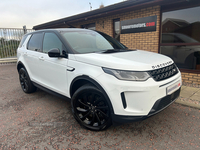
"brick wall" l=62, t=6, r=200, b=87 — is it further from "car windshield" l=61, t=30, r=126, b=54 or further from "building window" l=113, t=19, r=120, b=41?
"car windshield" l=61, t=30, r=126, b=54

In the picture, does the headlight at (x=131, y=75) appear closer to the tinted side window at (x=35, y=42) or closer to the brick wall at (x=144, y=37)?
the tinted side window at (x=35, y=42)

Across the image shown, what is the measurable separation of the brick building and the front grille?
3.01 metres

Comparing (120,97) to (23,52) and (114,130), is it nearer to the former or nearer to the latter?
(114,130)

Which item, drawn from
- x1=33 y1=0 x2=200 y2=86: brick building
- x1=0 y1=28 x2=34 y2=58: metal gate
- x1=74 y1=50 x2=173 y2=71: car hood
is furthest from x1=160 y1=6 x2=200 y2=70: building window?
x1=0 y1=28 x2=34 y2=58: metal gate

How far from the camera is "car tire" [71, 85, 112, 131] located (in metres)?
2.35

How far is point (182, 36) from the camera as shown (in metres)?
5.40

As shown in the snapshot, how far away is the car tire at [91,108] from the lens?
2352 mm

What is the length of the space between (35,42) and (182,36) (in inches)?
191

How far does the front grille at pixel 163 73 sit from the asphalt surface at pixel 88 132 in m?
0.94

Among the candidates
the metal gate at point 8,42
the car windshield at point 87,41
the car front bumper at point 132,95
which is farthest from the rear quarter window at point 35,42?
the metal gate at point 8,42

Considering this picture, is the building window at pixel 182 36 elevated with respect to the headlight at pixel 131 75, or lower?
elevated

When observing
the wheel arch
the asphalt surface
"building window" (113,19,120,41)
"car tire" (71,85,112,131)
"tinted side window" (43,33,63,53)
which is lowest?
the asphalt surface

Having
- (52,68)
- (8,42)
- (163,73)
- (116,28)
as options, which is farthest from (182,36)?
(8,42)

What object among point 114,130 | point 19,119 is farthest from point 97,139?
point 19,119
